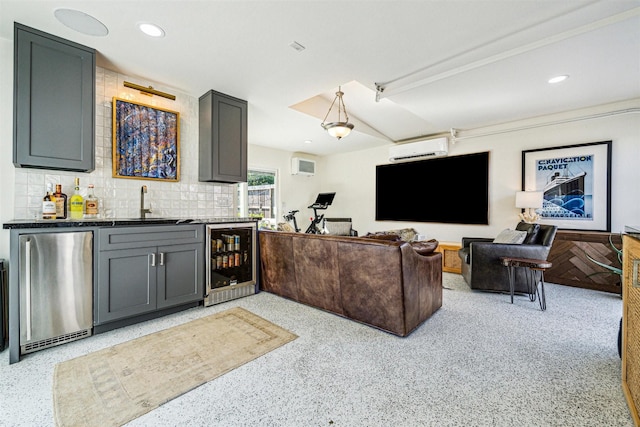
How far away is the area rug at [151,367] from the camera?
147 cm

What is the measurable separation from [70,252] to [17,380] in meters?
0.87

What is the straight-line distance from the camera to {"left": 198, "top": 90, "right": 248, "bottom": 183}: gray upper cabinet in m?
3.32

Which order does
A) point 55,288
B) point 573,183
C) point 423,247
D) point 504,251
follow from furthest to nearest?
point 573,183 < point 504,251 < point 423,247 < point 55,288

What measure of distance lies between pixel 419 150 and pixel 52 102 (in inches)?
208

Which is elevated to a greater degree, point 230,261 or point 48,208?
point 48,208

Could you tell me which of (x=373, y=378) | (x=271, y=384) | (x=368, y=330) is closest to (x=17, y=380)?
(x=271, y=384)

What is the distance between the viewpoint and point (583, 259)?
12.3 ft

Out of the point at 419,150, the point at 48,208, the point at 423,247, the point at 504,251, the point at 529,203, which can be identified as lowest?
the point at 504,251

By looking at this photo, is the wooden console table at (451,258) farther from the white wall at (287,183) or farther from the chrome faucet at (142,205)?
the chrome faucet at (142,205)

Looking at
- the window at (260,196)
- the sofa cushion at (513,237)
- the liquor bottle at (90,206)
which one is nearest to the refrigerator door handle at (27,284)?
the liquor bottle at (90,206)

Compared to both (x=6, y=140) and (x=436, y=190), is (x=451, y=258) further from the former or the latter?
(x=6, y=140)

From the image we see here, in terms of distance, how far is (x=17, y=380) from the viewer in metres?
1.70

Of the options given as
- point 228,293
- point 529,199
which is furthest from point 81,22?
point 529,199

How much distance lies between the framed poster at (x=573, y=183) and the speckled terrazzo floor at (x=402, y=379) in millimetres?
1939
